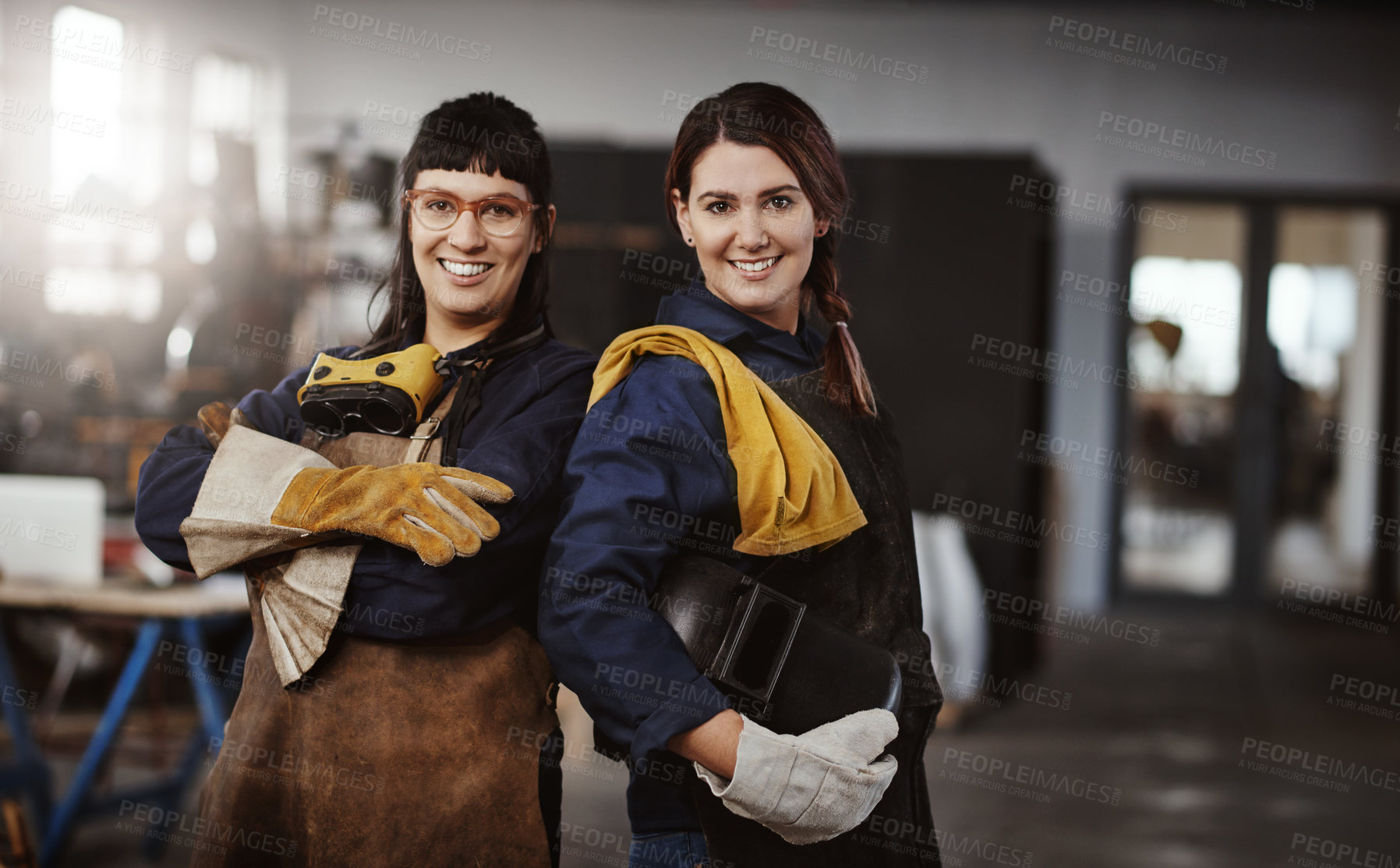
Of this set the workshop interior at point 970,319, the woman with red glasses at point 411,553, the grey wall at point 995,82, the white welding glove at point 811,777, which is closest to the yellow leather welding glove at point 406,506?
the woman with red glasses at point 411,553

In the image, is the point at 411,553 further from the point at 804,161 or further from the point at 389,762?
the point at 804,161

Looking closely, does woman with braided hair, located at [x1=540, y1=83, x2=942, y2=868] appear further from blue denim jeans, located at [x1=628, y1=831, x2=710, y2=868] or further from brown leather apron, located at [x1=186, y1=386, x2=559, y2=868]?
brown leather apron, located at [x1=186, y1=386, x2=559, y2=868]

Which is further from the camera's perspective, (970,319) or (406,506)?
(970,319)

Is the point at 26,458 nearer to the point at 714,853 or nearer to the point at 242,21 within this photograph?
the point at 242,21

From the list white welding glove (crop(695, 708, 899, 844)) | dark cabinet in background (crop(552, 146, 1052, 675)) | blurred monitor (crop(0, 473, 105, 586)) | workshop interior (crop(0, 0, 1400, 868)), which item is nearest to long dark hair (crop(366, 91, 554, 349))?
white welding glove (crop(695, 708, 899, 844))

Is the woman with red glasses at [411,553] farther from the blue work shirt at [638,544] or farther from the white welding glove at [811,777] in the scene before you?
the white welding glove at [811,777]

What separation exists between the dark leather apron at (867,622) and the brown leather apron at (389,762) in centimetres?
26

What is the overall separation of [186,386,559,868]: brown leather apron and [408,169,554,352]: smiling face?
19 cm

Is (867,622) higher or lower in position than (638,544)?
lower

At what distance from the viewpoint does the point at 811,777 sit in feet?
4.02

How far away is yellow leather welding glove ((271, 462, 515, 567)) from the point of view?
1.26m

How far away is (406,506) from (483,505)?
0.09 m

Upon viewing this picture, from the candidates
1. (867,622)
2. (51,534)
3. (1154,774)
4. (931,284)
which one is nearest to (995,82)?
(931,284)

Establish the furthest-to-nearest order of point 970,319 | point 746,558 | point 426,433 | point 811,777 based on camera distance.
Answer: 1. point 970,319
2. point 426,433
3. point 746,558
4. point 811,777
